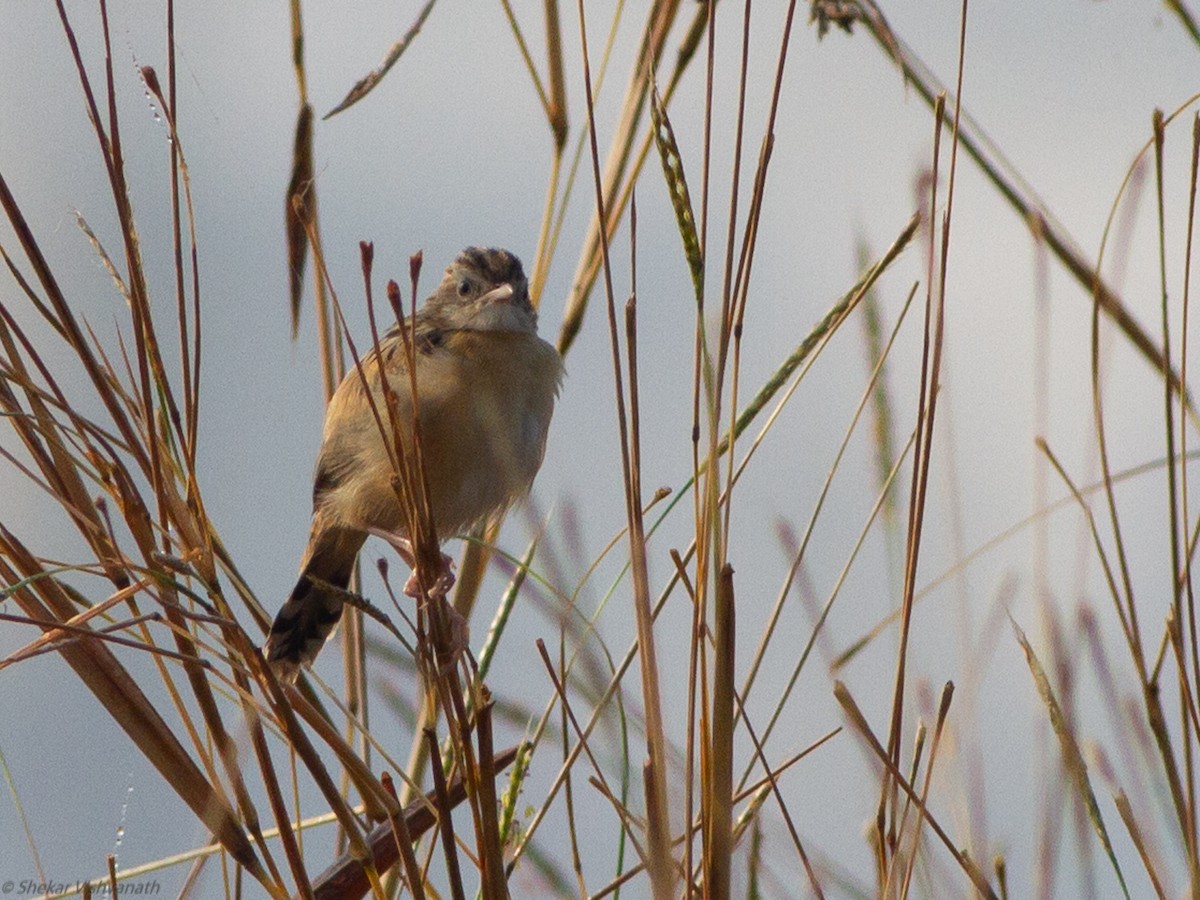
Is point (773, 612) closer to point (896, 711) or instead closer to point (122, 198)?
point (896, 711)

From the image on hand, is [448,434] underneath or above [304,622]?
above

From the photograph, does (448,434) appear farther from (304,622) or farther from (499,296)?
(304,622)

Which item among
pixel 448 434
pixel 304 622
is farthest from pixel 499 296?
pixel 304 622

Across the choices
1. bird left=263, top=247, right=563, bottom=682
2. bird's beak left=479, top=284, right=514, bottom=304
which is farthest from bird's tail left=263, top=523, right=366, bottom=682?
bird's beak left=479, top=284, right=514, bottom=304

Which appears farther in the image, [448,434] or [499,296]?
[499,296]

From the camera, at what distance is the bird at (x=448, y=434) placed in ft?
15.0

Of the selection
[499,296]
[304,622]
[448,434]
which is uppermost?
[499,296]

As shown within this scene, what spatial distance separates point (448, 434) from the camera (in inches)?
179

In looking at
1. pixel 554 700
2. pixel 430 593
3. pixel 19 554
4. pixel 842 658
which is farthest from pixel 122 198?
pixel 842 658

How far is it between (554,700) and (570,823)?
0.73 ft

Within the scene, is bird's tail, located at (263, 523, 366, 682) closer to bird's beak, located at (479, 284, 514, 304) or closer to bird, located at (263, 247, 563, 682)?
bird, located at (263, 247, 563, 682)

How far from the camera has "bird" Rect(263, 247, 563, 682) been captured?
181 inches

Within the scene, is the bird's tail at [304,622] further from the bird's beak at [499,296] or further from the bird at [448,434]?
the bird's beak at [499,296]

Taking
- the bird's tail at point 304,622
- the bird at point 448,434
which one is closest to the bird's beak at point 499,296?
the bird at point 448,434
